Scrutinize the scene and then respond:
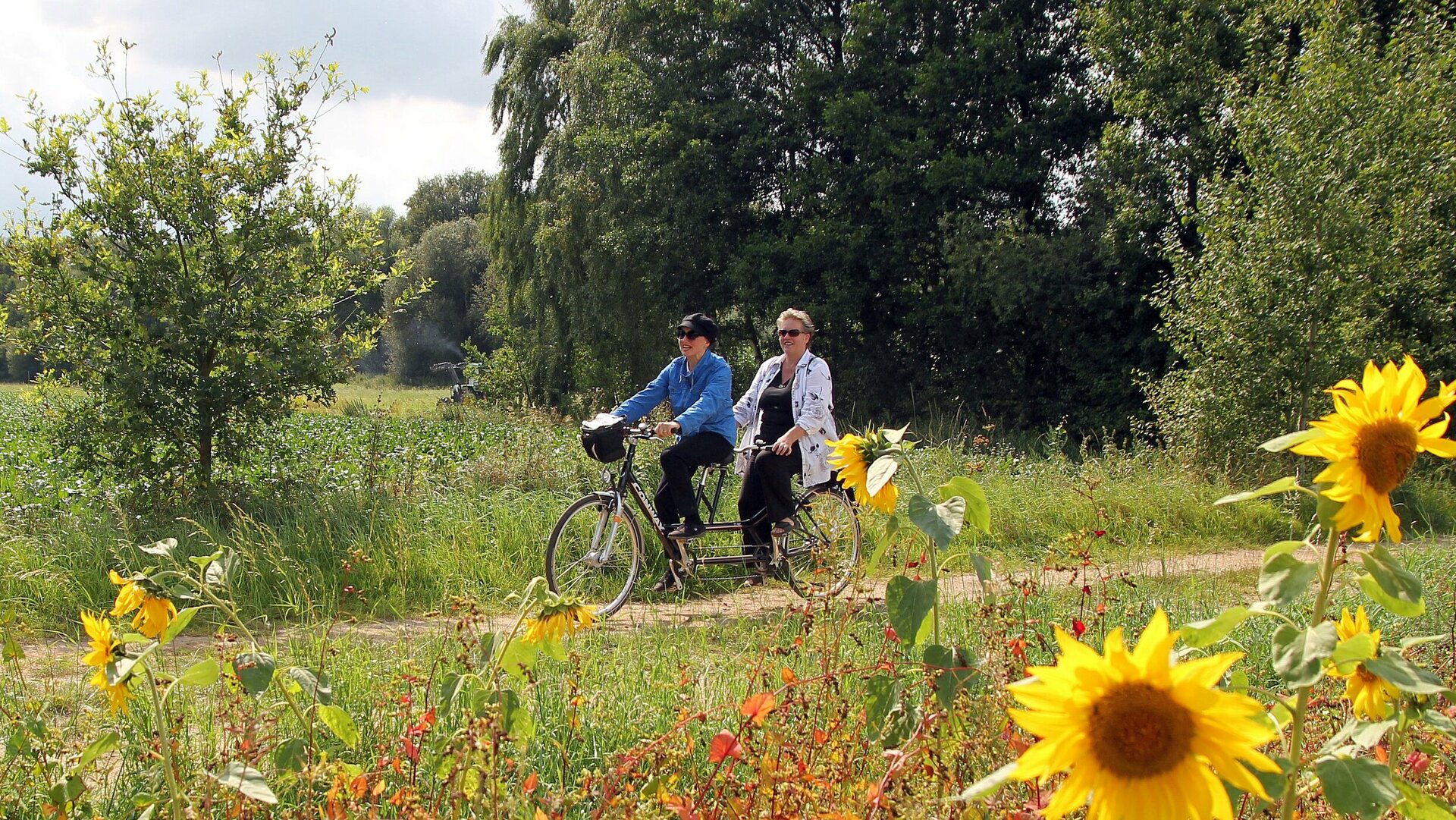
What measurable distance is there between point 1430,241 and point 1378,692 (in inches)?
489

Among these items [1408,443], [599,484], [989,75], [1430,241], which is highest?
[989,75]

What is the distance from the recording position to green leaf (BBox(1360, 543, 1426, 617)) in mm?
1374

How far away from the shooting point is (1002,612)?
2801 millimetres

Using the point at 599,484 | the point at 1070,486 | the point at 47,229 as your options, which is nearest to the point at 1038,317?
the point at 1070,486

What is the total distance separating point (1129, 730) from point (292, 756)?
1780 mm

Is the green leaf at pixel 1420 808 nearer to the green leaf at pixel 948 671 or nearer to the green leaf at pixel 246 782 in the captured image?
the green leaf at pixel 948 671

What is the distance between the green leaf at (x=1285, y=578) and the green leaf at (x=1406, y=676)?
14 centimetres

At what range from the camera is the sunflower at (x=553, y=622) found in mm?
1952

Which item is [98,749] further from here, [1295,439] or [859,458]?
[1295,439]

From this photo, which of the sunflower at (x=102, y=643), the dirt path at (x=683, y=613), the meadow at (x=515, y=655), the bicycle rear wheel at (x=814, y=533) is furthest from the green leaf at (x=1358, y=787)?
the bicycle rear wheel at (x=814, y=533)

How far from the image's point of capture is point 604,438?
6.15 metres

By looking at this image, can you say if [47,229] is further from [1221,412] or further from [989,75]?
[989,75]

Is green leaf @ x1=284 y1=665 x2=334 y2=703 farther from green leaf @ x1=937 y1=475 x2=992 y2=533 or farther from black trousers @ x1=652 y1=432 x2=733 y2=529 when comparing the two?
black trousers @ x1=652 y1=432 x2=733 y2=529

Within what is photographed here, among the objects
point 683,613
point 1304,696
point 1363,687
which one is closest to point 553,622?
point 1304,696
